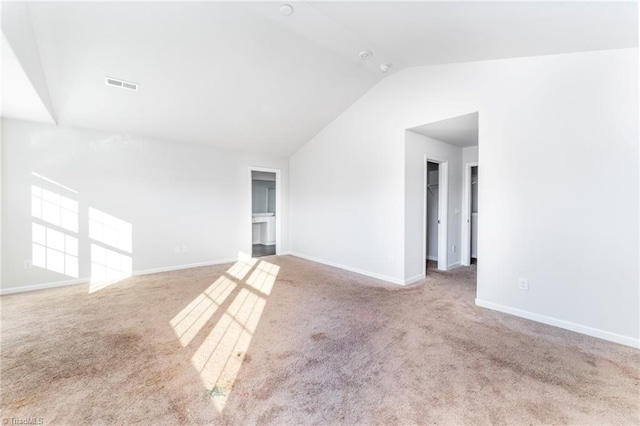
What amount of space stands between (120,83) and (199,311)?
2853 millimetres

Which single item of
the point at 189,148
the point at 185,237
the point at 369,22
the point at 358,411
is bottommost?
the point at 358,411

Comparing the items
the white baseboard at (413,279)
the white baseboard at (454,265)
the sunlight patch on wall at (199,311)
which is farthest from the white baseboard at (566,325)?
the sunlight patch on wall at (199,311)

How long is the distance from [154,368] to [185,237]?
3357mm

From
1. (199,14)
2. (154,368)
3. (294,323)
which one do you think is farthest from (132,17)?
(294,323)

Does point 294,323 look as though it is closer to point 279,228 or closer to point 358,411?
point 358,411

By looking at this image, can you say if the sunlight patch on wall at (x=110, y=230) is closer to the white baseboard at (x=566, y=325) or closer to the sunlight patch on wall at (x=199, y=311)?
the sunlight patch on wall at (x=199, y=311)

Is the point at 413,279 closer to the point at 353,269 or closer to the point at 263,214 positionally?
the point at 353,269

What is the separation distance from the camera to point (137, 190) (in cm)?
454

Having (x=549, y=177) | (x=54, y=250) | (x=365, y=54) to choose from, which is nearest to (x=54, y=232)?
(x=54, y=250)

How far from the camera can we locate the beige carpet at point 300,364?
1597 millimetres

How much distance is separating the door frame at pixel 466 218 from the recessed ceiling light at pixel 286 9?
400cm

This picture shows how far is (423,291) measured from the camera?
3760 millimetres

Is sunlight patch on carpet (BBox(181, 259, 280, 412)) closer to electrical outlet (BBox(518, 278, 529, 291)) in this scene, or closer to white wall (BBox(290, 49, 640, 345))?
white wall (BBox(290, 49, 640, 345))

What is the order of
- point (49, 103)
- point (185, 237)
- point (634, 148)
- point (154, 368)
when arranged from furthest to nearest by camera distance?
point (185, 237) < point (49, 103) < point (634, 148) < point (154, 368)
